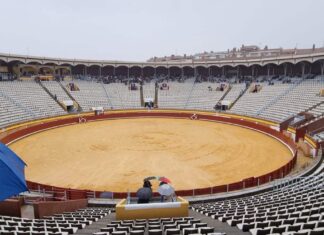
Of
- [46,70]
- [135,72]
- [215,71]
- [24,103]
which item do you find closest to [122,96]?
[135,72]

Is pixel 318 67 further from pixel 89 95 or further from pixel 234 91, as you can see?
pixel 89 95

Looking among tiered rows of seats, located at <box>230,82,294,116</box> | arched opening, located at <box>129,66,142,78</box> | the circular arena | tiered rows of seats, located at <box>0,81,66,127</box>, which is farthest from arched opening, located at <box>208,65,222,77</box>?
Answer: tiered rows of seats, located at <box>0,81,66,127</box>

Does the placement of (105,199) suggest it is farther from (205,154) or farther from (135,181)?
(205,154)

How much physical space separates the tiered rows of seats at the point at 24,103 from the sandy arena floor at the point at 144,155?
6.71m

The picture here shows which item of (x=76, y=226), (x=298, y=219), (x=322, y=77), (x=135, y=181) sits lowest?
(x=135, y=181)

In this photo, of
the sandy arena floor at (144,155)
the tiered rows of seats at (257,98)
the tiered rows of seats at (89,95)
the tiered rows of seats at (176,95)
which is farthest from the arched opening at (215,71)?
the sandy arena floor at (144,155)

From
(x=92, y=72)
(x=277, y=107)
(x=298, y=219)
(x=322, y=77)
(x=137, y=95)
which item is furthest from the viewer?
(x=92, y=72)

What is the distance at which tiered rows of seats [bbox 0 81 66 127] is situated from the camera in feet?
137

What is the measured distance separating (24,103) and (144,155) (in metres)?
28.3

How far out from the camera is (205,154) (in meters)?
27.0

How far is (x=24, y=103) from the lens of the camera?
46.3m

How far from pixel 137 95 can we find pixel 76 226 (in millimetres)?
51435

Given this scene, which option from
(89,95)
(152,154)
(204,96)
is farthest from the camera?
(204,96)

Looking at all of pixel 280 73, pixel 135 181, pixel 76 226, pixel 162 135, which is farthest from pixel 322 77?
pixel 76 226
